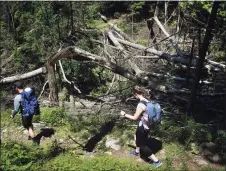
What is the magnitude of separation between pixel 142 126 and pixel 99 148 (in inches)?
50.0

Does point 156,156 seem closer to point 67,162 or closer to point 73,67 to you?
point 67,162

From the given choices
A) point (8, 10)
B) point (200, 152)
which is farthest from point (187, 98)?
point (8, 10)

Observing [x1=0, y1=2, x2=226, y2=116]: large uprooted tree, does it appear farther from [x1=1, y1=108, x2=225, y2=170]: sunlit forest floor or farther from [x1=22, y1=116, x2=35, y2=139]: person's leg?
[x1=22, y1=116, x2=35, y2=139]: person's leg

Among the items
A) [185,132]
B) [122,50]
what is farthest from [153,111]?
[122,50]

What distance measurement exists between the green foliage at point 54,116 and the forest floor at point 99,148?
151 millimetres

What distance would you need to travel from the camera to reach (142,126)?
583cm

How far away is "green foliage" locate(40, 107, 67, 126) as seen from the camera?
7.71 metres

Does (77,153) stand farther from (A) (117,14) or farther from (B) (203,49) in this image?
(A) (117,14)

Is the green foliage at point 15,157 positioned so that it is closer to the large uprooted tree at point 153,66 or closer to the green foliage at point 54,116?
the green foliage at point 54,116

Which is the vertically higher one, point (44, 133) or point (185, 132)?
point (185, 132)

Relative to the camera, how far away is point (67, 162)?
6082mm

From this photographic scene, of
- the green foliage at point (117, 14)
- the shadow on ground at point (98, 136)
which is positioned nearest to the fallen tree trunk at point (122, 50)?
the shadow on ground at point (98, 136)

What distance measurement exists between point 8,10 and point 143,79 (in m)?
6.34

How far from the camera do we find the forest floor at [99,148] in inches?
240
